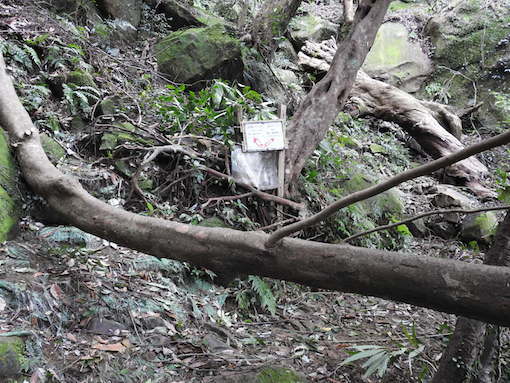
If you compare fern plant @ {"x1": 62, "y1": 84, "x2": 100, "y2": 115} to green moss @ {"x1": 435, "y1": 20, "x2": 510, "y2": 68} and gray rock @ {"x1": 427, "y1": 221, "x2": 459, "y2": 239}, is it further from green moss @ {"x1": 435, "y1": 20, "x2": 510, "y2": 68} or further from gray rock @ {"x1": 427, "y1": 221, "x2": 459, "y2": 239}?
green moss @ {"x1": 435, "y1": 20, "x2": 510, "y2": 68}

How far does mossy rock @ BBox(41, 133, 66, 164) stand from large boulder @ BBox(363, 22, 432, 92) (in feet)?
30.7

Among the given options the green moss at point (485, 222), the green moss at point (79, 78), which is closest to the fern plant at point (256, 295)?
the green moss at point (79, 78)

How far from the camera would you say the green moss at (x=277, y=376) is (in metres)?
2.82

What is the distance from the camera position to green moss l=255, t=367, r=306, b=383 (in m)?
2.82

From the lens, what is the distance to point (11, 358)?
A: 2.23 meters

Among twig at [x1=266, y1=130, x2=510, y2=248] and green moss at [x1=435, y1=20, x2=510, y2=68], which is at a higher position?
green moss at [x1=435, y1=20, x2=510, y2=68]

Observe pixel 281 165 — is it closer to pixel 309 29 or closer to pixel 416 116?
pixel 416 116

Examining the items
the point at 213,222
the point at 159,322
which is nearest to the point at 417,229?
the point at 213,222

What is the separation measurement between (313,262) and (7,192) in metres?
2.62

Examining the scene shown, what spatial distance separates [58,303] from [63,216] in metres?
0.65

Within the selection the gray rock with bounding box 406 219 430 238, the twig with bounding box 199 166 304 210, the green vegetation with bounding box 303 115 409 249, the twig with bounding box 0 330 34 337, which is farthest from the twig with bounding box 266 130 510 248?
the gray rock with bounding box 406 219 430 238

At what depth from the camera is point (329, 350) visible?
3.75 meters

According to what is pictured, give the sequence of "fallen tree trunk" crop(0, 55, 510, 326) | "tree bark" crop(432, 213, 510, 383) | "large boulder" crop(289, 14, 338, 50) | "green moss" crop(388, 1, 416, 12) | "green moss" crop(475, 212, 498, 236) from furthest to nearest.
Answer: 1. "green moss" crop(388, 1, 416, 12)
2. "large boulder" crop(289, 14, 338, 50)
3. "green moss" crop(475, 212, 498, 236)
4. "tree bark" crop(432, 213, 510, 383)
5. "fallen tree trunk" crop(0, 55, 510, 326)

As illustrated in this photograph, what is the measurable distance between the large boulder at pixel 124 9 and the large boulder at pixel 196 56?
3.52 feet
